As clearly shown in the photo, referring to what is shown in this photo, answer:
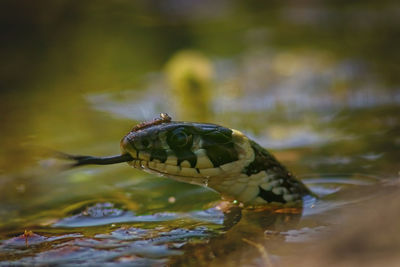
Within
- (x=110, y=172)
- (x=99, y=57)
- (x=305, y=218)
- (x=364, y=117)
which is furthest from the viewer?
(x=99, y=57)

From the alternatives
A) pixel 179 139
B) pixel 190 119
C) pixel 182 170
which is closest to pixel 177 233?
pixel 182 170

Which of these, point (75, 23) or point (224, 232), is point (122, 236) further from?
point (75, 23)

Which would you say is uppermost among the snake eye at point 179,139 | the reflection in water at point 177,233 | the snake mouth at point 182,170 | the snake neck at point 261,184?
the snake eye at point 179,139

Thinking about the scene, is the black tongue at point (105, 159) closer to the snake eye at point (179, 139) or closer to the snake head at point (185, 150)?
the snake head at point (185, 150)

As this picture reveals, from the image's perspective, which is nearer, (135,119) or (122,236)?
(122,236)

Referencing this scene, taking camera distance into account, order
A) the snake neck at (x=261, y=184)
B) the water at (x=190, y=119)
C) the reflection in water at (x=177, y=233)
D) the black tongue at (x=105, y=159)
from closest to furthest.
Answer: the reflection in water at (x=177, y=233), the water at (x=190, y=119), the black tongue at (x=105, y=159), the snake neck at (x=261, y=184)

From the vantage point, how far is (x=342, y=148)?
397 centimetres

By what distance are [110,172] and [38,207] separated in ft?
2.02

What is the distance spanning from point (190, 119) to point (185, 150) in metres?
2.36

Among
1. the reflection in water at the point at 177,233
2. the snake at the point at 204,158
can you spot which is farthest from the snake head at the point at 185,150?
the reflection in water at the point at 177,233

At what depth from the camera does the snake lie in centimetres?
257

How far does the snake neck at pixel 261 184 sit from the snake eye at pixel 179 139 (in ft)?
0.81

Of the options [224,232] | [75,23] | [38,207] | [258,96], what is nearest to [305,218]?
[224,232]

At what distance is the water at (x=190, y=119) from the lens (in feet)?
8.17
